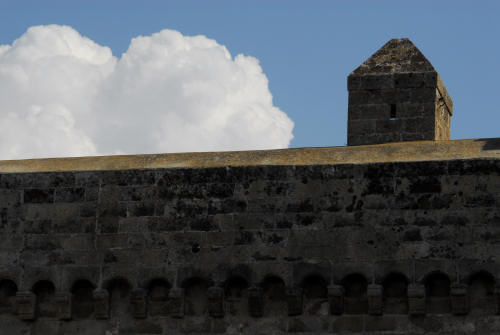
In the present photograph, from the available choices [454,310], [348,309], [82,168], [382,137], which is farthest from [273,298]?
[382,137]

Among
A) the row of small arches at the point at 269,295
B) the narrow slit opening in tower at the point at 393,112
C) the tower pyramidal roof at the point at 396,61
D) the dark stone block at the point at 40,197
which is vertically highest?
the tower pyramidal roof at the point at 396,61

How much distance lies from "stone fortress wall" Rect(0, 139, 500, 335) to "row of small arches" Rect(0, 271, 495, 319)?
0.02 metres

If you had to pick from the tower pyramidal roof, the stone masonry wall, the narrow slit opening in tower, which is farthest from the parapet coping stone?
the tower pyramidal roof

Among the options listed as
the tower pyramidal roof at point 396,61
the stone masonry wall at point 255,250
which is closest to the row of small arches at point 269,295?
the stone masonry wall at point 255,250

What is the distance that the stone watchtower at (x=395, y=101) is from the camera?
2027 centimetres

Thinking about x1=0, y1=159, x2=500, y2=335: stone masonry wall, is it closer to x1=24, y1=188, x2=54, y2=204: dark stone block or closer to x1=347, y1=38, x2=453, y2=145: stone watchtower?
x1=24, y1=188, x2=54, y2=204: dark stone block

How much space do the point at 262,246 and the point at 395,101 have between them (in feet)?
16.6

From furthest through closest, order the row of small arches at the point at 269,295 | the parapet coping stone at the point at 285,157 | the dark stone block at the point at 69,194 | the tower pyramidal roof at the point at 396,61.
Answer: the tower pyramidal roof at the point at 396,61 < the dark stone block at the point at 69,194 < the parapet coping stone at the point at 285,157 < the row of small arches at the point at 269,295

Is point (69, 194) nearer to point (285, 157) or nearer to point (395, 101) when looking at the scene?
point (285, 157)

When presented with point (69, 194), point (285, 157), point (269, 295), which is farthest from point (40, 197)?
point (269, 295)

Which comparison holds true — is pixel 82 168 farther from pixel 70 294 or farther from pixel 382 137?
pixel 382 137

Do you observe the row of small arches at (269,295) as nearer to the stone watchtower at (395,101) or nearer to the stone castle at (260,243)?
the stone castle at (260,243)

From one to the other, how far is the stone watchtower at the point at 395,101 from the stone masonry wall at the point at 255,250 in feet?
13.2

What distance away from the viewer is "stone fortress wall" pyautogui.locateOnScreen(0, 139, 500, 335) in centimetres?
1582
